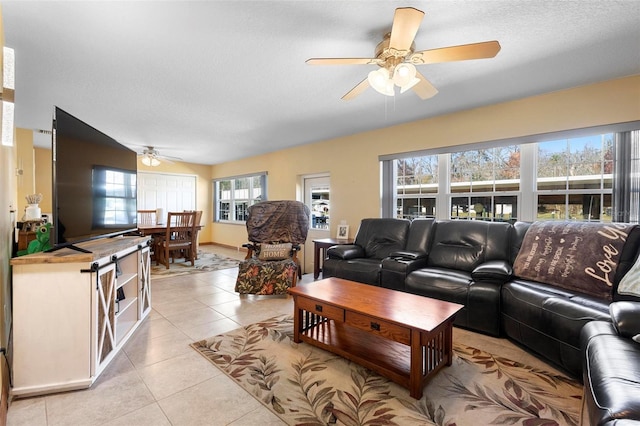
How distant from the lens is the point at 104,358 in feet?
6.40

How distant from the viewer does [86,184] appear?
2057 mm

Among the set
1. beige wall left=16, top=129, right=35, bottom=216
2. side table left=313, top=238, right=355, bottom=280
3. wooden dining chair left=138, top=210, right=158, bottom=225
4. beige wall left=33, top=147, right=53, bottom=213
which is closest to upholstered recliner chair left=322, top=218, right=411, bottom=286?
side table left=313, top=238, right=355, bottom=280

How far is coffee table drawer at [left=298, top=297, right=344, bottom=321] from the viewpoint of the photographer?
2.09 meters

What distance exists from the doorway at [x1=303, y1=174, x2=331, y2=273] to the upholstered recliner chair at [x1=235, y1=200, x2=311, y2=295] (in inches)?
36.0

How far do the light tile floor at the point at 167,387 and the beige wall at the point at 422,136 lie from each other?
2.25 meters

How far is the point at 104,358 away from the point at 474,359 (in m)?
2.65

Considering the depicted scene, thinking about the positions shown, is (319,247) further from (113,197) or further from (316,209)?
(113,197)

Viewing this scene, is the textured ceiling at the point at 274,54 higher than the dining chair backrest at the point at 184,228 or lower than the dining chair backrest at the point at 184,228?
higher

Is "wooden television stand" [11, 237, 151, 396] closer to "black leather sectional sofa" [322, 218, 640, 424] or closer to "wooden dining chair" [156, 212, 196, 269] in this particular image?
"black leather sectional sofa" [322, 218, 640, 424]

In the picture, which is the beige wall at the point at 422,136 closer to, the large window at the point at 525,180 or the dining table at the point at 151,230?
the large window at the point at 525,180

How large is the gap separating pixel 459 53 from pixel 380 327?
1789 mm

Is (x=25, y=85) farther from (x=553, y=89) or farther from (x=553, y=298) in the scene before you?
(x=553, y=89)

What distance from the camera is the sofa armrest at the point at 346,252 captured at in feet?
12.0

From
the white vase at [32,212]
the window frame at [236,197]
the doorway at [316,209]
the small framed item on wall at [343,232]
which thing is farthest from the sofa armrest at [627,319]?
the window frame at [236,197]
